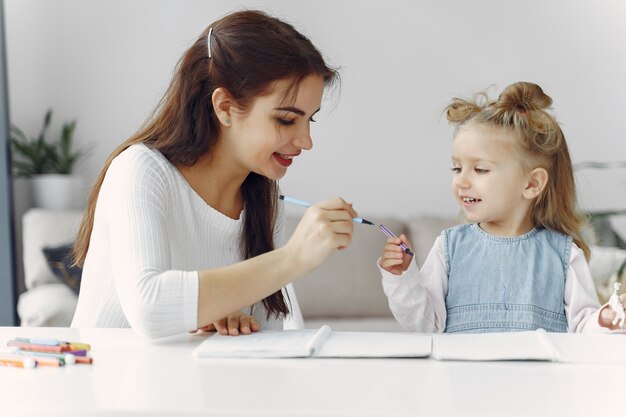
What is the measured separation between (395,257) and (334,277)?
210 cm

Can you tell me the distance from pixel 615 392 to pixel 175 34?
3.61m

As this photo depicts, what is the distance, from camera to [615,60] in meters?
4.10

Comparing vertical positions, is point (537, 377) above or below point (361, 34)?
below

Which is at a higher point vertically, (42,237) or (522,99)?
(522,99)

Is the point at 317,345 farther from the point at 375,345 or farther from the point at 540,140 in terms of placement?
the point at 540,140

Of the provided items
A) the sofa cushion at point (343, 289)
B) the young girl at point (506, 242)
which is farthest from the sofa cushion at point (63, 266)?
the young girl at point (506, 242)

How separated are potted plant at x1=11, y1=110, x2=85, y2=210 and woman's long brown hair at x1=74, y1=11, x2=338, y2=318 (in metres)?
2.49

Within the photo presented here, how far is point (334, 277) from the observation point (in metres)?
3.73

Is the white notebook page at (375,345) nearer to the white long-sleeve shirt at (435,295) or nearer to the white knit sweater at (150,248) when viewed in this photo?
the white knit sweater at (150,248)

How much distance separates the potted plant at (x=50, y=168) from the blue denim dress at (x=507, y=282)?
2.74 m

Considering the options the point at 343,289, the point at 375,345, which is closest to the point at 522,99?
the point at 375,345

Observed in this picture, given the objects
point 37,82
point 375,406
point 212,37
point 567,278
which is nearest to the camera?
point 375,406

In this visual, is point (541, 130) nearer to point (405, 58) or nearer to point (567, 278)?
point (567, 278)

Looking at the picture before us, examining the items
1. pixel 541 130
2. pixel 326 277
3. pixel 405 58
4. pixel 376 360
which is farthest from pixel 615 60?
pixel 376 360
